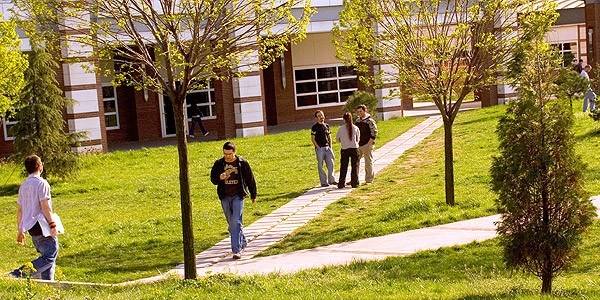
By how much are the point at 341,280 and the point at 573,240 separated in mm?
2853

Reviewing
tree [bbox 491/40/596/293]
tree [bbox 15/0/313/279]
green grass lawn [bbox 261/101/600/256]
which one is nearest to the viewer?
tree [bbox 491/40/596/293]

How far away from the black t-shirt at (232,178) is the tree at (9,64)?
345 inches

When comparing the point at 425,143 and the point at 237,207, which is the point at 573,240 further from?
the point at 425,143

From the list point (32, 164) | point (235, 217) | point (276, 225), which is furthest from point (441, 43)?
point (32, 164)

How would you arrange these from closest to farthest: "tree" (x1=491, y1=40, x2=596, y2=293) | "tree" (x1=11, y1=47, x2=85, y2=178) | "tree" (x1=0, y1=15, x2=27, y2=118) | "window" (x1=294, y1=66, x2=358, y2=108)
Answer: "tree" (x1=491, y1=40, x2=596, y2=293) → "tree" (x1=0, y1=15, x2=27, y2=118) → "tree" (x1=11, y1=47, x2=85, y2=178) → "window" (x1=294, y1=66, x2=358, y2=108)

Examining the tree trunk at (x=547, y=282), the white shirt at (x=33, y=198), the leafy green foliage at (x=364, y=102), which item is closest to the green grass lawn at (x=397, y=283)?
the tree trunk at (x=547, y=282)

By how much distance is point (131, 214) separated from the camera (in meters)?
20.2

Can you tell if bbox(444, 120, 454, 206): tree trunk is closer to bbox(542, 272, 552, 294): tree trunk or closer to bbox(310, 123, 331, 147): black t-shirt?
→ bbox(310, 123, 331, 147): black t-shirt

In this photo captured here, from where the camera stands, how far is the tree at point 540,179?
1013cm

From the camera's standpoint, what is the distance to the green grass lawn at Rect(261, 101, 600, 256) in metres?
16.1

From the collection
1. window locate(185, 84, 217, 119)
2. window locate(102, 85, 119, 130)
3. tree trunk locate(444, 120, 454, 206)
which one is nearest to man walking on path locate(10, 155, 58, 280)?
tree trunk locate(444, 120, 454, 206)

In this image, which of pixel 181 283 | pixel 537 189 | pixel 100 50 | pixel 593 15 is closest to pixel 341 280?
pixel 181 283

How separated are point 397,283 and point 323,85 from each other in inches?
1252

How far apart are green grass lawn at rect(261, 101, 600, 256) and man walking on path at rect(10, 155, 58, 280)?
11.9ft
